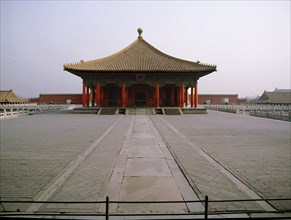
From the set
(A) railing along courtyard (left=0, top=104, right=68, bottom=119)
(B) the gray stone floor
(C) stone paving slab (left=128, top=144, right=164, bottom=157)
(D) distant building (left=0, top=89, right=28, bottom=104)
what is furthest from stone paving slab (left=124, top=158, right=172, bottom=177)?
(D) distant building (left=0, top=89, right=28, bottom=104)

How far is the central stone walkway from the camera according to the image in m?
4.09

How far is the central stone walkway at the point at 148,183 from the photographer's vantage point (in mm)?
4086

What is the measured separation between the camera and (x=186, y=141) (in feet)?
33.5

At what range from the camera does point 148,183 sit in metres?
5.14

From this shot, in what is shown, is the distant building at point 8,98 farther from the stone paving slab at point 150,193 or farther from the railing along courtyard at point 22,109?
the stone paving slab at point 150,193

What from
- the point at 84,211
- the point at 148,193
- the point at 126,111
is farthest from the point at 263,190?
the point at 126,111

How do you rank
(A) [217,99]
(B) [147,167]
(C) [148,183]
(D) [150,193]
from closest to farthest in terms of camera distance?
(D) [150,193]
(C) [148,183]
(B) [147,167]
(A) [217,99]

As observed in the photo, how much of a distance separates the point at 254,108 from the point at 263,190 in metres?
32.7

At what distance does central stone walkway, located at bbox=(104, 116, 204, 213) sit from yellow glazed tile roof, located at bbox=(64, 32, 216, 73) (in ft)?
71.0

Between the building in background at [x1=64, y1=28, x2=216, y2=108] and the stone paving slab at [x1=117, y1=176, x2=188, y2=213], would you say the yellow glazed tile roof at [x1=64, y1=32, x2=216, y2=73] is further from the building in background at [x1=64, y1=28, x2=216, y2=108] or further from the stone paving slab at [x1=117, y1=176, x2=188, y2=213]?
the stone paving slab at [x1=117, y1=176, x2=188, y2=213]

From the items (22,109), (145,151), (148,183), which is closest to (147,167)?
(148,183)

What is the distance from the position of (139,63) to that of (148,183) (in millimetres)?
26130

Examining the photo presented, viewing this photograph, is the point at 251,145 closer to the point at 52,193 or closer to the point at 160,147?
the point at 160,147

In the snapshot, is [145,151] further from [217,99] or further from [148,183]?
[217,99]
